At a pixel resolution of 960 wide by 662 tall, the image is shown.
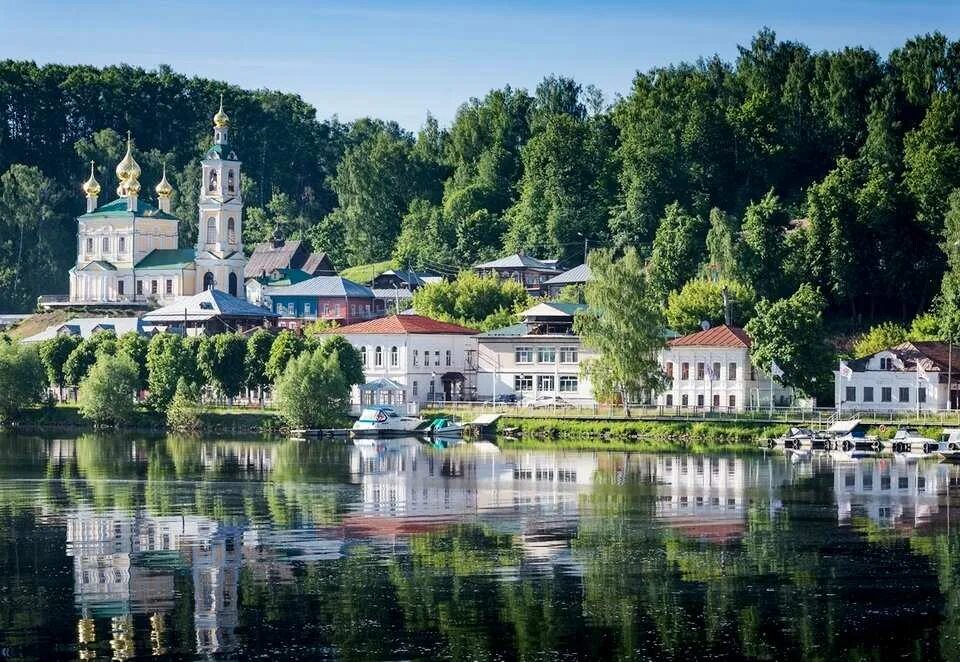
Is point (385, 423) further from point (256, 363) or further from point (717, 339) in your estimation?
point (717, 339)

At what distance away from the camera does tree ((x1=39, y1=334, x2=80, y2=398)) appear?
350ft

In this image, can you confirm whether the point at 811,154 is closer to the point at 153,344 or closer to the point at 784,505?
the point at 153,344

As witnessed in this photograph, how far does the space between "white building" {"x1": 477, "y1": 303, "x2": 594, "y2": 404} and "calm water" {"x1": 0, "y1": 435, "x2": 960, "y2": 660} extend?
31.6 metres

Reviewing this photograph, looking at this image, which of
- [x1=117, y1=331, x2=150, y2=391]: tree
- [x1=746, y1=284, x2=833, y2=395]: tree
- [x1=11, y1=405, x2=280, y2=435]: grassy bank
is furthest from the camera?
[x1=117, y1=331, x2=150, y2=391]: tree

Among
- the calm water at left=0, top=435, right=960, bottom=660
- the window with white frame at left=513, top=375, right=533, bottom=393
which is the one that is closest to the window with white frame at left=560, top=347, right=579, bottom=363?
the window with white frame at left=513, top=375, right=533, bottom=393

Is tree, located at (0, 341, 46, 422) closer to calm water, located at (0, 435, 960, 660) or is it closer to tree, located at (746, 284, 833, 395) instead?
calm water, located at (0, 435, 960, 660)

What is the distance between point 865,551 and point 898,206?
64.6m

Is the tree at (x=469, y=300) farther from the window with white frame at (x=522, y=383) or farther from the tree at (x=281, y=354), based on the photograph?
the tree at (x=281, y=354)

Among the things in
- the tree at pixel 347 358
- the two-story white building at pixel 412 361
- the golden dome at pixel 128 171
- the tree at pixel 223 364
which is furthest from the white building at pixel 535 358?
the golden dome at pixel 128 171

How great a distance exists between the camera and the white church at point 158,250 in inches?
5463

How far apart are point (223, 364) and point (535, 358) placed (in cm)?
1601

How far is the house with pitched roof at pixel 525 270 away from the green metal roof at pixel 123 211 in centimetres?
2703

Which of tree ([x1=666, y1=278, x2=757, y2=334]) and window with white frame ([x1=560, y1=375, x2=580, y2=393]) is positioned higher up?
tree ([x1=666, y1=278, x2=757, y2=334])

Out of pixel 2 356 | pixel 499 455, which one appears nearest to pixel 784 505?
pixel 499 455
